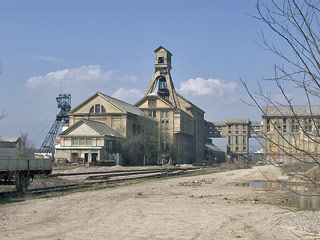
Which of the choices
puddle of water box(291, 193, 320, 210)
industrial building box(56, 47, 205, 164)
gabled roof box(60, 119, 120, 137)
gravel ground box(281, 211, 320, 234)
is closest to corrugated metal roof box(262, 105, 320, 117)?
gravel ground box(281, 211, 320, 234)

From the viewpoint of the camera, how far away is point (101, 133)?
67.5 metres

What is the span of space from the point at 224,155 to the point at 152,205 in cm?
11795

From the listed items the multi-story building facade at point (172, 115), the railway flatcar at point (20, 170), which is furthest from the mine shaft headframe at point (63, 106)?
the railway flatcar at point (20, 170)

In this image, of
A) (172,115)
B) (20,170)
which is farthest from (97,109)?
(20,170)

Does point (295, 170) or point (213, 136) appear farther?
point (213, 136)

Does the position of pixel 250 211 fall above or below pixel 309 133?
below

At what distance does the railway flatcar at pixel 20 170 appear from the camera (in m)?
18.7

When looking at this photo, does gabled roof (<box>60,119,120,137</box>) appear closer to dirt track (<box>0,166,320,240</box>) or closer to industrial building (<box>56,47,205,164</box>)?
industrial building (<box>56,47,205,164</box>)

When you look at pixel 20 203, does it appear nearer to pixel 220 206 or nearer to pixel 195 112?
pixel 220 206

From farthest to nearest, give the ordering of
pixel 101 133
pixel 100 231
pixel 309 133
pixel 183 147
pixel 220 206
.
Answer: pixel 183 147 → pixel 101 133 → pixel 220 206 → pixel 100 231 → pixel 309 133

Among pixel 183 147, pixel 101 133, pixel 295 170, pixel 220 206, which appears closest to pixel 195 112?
pixel 183 147

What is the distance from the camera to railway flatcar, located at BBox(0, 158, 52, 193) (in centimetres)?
1867

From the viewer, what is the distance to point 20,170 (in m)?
19.7

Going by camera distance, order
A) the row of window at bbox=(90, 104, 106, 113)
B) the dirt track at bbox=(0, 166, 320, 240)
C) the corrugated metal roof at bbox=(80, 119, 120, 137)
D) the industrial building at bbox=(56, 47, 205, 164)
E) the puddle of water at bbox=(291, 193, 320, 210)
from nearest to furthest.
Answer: the dirt track at bbox=(0, 166, 320, 240) → the puddle of water at bbox=(291, 193, 320, 210) → the industrial building at bbox=(56, 47, 205, 164) → the corrugated metal roof at bbox=(80, 119, 120, 137) → the row of window at bbox=(90, 104, 106, 113)
